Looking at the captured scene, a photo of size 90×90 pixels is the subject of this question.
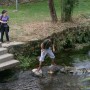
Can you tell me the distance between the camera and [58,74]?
586 inches

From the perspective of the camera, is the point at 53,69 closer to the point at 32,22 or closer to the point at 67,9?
the point at 32,22

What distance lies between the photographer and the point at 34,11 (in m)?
26.0

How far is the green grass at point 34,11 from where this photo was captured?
2272cm

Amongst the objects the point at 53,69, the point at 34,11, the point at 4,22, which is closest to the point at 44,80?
the point at 53,69

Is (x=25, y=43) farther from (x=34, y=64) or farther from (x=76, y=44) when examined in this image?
(x=76, y=44)

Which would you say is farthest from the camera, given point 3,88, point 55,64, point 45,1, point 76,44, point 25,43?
point 45,1

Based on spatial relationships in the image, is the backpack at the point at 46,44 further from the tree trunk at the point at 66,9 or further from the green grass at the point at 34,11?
the tree trunk at the point at 66,9

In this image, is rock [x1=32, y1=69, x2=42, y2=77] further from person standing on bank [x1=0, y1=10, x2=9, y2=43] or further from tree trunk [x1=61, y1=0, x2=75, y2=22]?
tree trunk [x1=61, y1=0, x2=75, y2=22]

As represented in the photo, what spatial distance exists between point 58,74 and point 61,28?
563 centimetres

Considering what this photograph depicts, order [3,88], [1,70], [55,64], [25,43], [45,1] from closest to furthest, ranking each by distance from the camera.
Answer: [3,88] → [1,70] → [55,64] → [25,43] → [45,1]

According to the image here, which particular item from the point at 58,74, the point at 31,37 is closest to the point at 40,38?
the point at 31,37

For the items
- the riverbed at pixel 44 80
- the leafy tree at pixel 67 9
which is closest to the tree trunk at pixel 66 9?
the leafy tree at pixel 67 9

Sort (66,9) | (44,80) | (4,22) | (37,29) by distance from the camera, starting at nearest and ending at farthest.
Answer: (44,80) → (4,22) → (37,29) → (66,9)

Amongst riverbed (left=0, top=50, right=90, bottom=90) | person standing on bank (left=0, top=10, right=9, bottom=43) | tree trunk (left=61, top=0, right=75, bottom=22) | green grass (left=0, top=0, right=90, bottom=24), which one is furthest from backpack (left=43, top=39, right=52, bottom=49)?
tree trunk (left=61, top=0, right=75, bottom=22)
